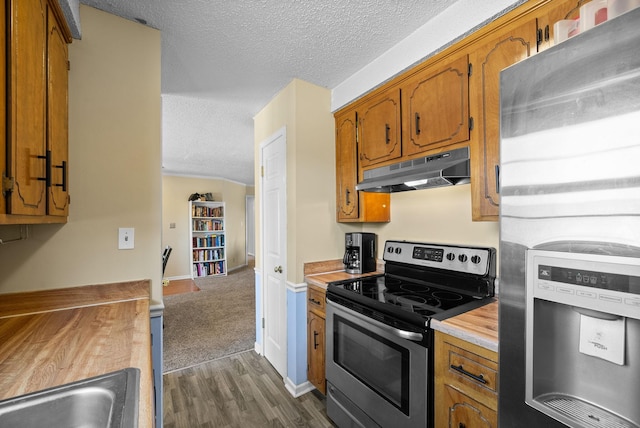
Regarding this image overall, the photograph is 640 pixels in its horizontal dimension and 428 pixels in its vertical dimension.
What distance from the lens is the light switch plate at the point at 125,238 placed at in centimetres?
153

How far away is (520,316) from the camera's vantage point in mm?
832

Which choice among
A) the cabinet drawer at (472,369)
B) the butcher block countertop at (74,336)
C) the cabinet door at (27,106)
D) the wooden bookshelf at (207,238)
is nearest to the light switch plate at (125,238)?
the butcher block countertop at (74,336)

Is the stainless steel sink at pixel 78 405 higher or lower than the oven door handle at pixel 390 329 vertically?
higher

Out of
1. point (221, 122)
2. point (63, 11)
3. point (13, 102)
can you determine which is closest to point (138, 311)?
point (13, 102)

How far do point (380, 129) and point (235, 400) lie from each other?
229 cm

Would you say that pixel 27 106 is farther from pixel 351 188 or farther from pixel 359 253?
pixel 359 253

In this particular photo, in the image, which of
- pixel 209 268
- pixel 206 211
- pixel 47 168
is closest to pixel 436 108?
pixel 47 168

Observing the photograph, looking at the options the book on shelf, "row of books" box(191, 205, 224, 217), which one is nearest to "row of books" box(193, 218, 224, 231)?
"row of books" box(191, 205, 224, 217)

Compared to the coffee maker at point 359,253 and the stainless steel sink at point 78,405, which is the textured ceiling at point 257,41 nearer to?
the coffee maker at point 359,253

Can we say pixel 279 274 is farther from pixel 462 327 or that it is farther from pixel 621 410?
pixel 621 410

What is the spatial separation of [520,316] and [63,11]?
7.14ft

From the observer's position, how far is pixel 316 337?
83.3 inches

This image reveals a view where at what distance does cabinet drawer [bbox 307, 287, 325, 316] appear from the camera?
2055 millimetres

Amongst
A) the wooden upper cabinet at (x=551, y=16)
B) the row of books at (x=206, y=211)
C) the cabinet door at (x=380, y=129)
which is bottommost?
the row of books at (x=206, y=211)
